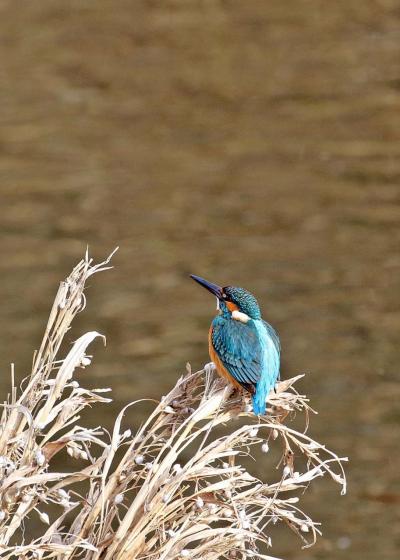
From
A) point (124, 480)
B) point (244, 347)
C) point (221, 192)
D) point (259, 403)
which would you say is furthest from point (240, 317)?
point (221, 192)

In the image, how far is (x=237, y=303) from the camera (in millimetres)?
2779

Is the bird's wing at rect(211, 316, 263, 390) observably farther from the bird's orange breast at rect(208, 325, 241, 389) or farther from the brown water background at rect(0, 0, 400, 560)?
the brown water background at rect(0, 0, 400, 560)

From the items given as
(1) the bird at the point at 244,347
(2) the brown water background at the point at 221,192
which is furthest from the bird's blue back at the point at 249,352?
Answer: (2) the brown water background at the point at 221,192

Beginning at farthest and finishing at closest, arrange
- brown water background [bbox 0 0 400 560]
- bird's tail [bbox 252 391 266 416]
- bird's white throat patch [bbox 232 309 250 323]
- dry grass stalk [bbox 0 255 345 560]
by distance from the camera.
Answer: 1. brown water background [bbox 0 0 400 560]
2. bird's white throat patch [bbox 232 309 250 323]
3. bird's tail [bbox 252 391 266 416]
4. dry grass stalk [bbox 0 255 345 560]

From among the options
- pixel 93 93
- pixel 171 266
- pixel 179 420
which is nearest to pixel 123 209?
pixel 171 266

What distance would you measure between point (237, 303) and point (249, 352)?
0.25m

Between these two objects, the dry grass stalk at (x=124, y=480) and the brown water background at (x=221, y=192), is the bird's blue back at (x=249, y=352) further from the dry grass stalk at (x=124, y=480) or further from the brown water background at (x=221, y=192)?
the brown water background at (x=221, y=192)

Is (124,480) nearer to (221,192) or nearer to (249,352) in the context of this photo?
(249,352)

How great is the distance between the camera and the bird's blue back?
7.72 ft

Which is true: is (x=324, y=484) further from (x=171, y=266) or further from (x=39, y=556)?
(x=39, y=556)

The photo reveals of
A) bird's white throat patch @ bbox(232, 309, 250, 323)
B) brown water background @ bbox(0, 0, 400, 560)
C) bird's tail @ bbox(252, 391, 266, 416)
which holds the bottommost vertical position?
brown water background @ bbox(0, 0, 400, 560)

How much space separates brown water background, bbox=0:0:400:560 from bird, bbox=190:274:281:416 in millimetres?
3457

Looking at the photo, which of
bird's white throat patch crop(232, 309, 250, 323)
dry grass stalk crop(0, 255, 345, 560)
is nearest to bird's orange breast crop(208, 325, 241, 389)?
bird's white throat patch crop(232, 309, 250, 323)

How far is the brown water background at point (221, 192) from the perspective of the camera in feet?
22.2
